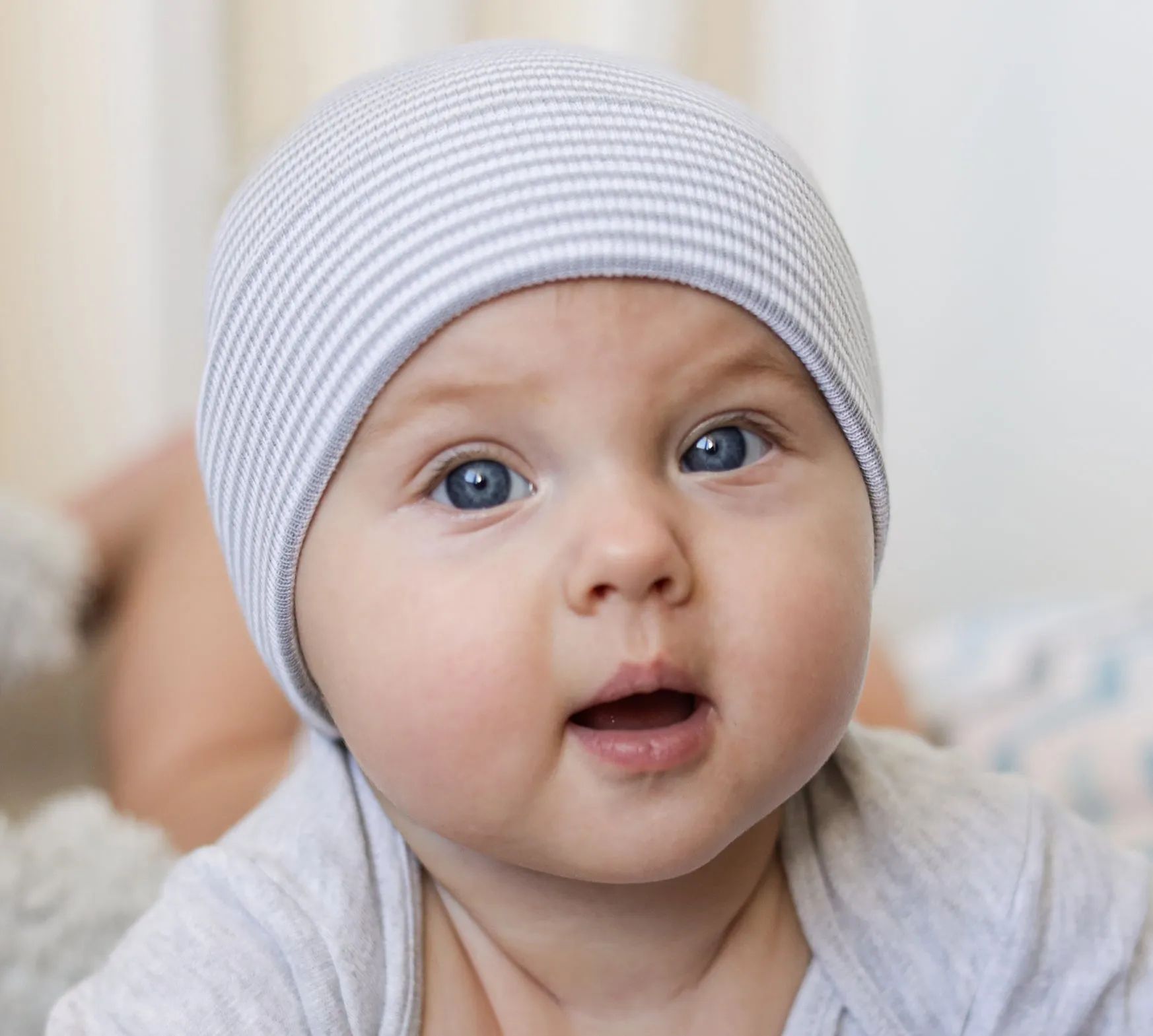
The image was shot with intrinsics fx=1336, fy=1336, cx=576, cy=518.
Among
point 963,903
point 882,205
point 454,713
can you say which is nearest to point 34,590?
point 454,713

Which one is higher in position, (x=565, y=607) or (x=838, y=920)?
(x=565, y=607)

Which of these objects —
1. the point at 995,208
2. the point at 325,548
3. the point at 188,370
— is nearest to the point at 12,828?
the point at 325,548

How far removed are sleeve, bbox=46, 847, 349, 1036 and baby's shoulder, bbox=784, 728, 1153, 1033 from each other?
0.95 ft

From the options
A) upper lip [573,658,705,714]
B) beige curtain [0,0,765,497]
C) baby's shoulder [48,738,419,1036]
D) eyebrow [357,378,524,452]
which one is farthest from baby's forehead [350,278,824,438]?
beige curtain [0,0,765,497]

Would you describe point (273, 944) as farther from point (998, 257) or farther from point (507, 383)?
point (998, 257)

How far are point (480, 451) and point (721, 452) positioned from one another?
0.12 m

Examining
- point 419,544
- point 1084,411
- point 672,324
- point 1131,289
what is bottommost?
point 1084,411

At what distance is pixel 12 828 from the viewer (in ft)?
2.93

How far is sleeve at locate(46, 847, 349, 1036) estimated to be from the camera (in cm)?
66

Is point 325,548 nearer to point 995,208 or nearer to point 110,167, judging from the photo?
point 110,167

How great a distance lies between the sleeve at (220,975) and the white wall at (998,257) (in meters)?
1.36

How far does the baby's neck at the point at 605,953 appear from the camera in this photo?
0.72m

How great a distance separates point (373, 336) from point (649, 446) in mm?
141

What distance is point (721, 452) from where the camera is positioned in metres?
0.65
